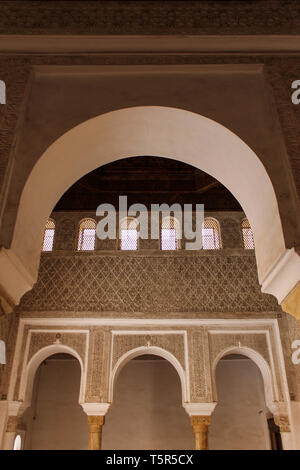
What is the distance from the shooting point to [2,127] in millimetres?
3375

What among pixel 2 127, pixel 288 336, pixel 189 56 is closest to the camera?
pixel 2 127

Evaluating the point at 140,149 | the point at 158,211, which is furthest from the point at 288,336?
the point at 140,149

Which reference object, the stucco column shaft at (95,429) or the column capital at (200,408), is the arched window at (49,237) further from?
the column capital at (200,408)

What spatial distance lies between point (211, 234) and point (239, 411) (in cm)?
509

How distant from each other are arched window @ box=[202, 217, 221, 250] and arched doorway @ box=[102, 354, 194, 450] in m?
4.19

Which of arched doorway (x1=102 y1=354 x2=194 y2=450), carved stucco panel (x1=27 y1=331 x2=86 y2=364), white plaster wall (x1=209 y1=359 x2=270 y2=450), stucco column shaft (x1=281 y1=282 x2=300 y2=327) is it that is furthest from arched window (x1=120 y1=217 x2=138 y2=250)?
stucco column shaft (x1=281 y1=282 x2=300 y2=327)

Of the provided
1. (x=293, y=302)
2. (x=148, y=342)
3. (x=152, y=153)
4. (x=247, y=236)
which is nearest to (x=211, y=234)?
(x=247, y=236)

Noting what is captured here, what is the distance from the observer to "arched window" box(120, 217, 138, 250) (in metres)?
9.12

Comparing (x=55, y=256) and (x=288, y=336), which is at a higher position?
(x=55, y=256)

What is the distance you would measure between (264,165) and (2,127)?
6.96 ft

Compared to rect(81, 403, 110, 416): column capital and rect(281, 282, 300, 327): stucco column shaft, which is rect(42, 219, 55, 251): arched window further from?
rect(281, 282, 300, 327): stucco column shaft

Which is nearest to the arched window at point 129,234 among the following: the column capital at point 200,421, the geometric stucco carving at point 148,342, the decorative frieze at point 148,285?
the decorative frieze at point 148,285

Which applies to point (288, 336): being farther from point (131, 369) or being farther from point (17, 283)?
point (17, 283)

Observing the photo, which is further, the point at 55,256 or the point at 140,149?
the point at 55,256
